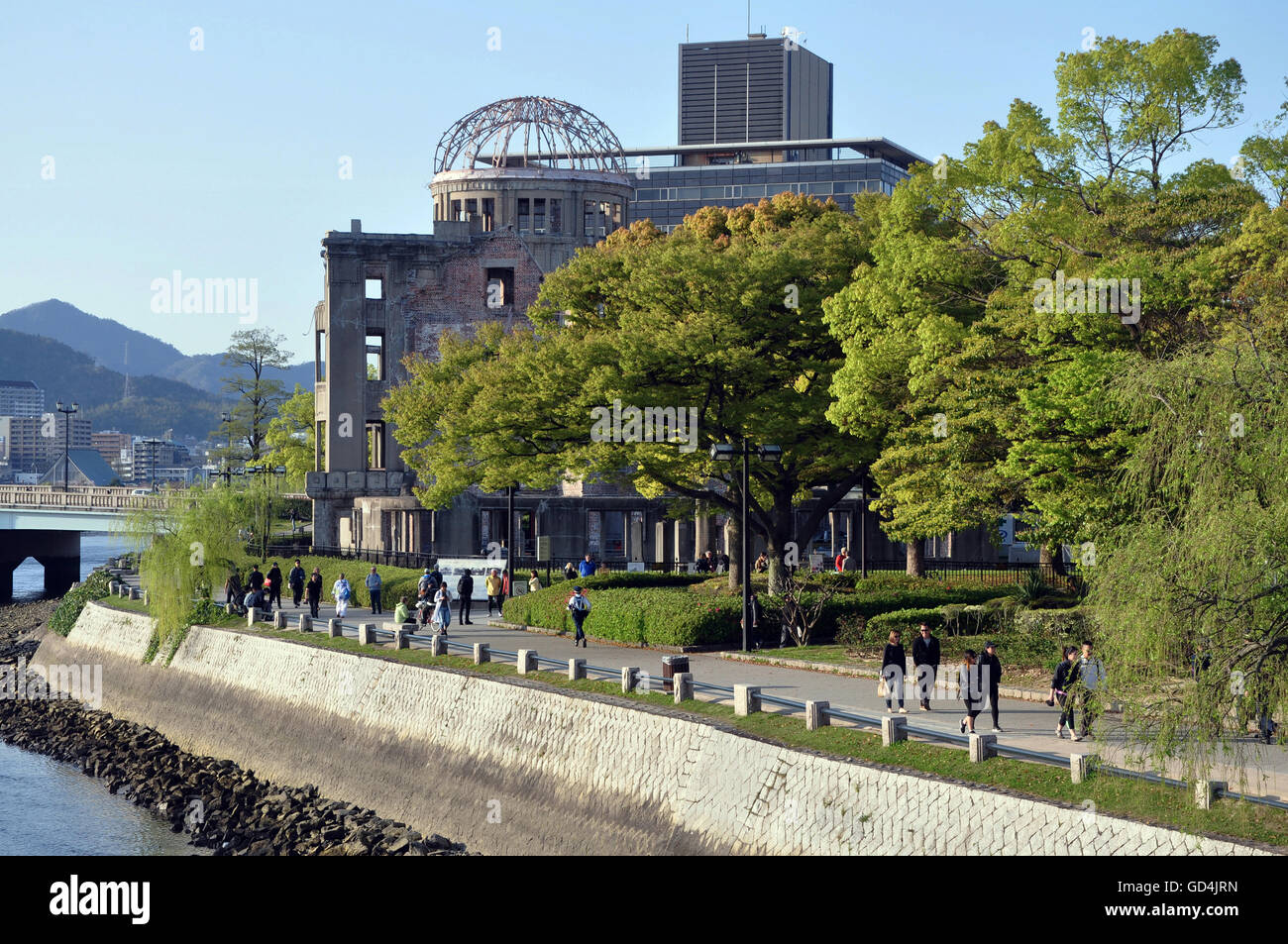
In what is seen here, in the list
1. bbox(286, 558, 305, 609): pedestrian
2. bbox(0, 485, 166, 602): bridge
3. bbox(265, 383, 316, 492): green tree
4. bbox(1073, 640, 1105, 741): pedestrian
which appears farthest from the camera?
bbox(265, 383, 316, 492): green tree

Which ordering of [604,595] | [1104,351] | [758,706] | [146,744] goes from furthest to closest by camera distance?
[146,744] < [604,595] < [1104,351] < [758,706]

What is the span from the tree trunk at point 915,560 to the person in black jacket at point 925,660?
58.4 feet

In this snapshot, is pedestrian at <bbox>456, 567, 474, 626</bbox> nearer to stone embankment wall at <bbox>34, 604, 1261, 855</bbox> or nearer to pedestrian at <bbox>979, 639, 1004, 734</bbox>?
stone embankment wall at <bbox>34, 604, 1261, 855</bbox>

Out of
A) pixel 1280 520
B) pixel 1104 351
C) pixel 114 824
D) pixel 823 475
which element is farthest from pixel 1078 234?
pixel 114 824

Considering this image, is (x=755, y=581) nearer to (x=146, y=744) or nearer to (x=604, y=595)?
(x=604, y=595)

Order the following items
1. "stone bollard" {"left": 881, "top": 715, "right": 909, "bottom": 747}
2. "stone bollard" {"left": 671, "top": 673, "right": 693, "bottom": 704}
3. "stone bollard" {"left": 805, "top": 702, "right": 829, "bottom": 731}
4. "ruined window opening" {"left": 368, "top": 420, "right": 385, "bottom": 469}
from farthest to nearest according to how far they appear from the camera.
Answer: "ruined window opening" {"left": 368, "top": 420, "right": 385, "bottom": 469}
"stone bollard" {"left": 671, "top": 673, "right": 693, "bottom": 704}
"stone bollard" {"left": 805, "top": 702, "right": 829, "bottom": 731}
"stone bollard" {"left": 881, "top": 715, "right": 909, "bottom": 747}

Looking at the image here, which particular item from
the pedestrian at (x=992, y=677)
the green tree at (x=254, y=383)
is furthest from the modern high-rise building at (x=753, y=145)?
the pedestrian at (x=992, y=677)

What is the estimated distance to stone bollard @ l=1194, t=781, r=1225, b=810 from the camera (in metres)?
15.7

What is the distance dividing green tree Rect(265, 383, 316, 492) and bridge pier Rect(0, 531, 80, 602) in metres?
14.6

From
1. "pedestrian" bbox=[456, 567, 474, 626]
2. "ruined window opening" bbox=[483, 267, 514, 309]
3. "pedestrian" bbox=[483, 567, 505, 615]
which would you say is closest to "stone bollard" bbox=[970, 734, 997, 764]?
"pedestrian" bbox=[456, 567, 474, 626]

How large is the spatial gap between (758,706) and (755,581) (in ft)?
51.0

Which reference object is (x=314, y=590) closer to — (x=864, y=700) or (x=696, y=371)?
(x=696, y=371)

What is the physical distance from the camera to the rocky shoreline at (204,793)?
26.3 m
